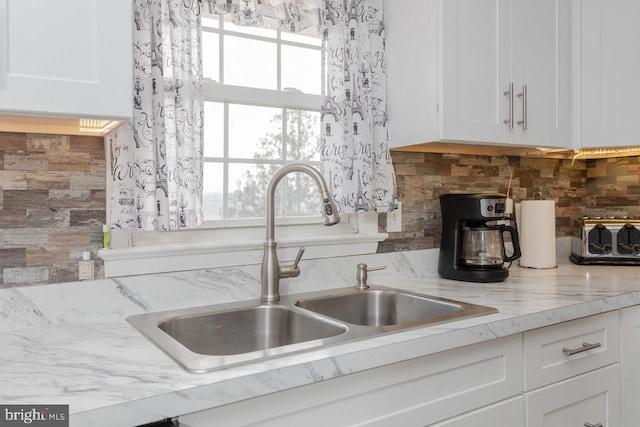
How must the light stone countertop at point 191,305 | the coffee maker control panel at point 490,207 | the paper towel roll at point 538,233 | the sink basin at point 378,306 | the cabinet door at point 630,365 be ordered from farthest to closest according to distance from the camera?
the paper towel roll at point 538,233 < the coffee maker control panel at point 490,207 < the cabinet door at point 630,365 < the sink basin at point 378,306 < the light stone countertop at point 191,305

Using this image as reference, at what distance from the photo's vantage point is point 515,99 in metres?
1.95

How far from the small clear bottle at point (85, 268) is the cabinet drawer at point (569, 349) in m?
1.26

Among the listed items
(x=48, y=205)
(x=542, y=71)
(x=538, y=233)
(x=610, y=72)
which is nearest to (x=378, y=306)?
(x=538, y=233)

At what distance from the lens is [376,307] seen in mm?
1766

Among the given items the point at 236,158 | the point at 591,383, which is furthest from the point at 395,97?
the point at 591,383

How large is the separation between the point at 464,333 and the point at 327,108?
0.95 meters

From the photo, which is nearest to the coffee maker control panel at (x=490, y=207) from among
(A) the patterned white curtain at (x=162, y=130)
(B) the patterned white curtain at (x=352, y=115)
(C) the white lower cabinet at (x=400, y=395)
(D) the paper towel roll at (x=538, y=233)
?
(B) the patterned white curtain at (x=352, y=115)

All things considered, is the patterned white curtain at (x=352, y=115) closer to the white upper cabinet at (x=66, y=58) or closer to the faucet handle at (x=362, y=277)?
the faucet handle at (x=362, y=277)

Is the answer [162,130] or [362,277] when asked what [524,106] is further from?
[162,130]

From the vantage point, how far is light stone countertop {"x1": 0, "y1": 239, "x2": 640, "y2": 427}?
884 mm

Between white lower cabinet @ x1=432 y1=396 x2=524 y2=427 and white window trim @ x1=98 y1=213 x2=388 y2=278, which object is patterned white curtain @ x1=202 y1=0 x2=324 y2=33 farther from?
white lower cabinet @ x1=432 y1=396 x2=524 y2=427

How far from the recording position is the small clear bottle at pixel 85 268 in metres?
1.42

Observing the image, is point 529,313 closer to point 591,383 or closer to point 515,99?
point 591,383

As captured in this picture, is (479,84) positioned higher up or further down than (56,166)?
higher up
